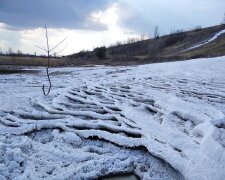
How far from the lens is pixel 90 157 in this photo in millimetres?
5402

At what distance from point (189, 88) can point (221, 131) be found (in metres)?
6.17

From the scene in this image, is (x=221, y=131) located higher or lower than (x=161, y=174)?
higher

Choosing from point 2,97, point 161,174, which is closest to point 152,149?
point 161,174

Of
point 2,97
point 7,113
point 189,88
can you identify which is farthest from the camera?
point 189,88

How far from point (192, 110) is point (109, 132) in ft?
7.33

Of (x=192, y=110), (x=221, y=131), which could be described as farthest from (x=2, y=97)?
(x=221, y=131)

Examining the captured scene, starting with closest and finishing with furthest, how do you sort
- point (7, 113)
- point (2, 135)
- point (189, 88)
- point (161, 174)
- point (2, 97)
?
point (161, 174), point (2, 135), point (7, 113), point (2, 97), point (189, 88)

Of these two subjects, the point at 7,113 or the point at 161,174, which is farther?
the point at 7,113

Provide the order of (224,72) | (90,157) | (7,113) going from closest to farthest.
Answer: (90,157)
(7,113)
(224,72)

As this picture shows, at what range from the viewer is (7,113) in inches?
328

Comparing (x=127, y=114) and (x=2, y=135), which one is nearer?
(x=2, y=135)

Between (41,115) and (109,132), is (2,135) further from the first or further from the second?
(109,132)

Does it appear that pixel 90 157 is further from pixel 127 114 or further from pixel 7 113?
pixel 7 113

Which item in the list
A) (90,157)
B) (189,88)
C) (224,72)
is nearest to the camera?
(90,157)
